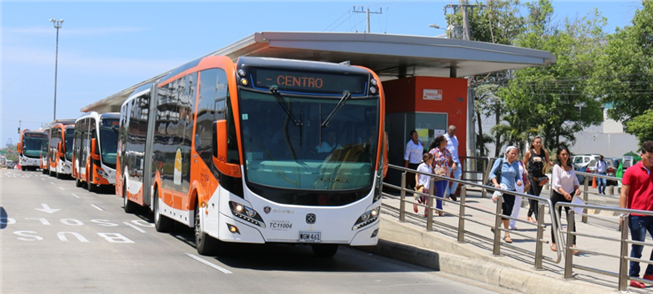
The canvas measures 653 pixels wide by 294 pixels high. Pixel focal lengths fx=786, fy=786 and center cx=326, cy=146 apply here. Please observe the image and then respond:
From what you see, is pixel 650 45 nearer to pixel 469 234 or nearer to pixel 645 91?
pixel 645 91

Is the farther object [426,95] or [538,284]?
[426,95]

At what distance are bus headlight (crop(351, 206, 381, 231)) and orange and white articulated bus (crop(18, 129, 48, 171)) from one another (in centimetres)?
4856

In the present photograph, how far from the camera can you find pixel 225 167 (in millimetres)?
11383

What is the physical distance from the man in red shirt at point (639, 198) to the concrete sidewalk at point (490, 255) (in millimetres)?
411

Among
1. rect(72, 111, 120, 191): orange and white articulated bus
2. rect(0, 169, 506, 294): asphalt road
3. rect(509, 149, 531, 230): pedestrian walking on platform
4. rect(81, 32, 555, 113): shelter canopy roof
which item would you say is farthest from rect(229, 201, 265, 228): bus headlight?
rect(72, 111, 120, 191): orange and white articulated bus

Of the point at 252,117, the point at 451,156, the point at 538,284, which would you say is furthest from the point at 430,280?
the point at 451,156

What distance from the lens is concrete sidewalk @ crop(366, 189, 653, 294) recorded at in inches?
388

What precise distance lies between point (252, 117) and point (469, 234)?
402cm

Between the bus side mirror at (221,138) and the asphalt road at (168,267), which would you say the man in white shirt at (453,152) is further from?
the bus side mirror at (221,138)

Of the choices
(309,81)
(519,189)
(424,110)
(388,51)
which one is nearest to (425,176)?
(519,189)

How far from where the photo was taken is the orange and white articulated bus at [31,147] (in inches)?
2287

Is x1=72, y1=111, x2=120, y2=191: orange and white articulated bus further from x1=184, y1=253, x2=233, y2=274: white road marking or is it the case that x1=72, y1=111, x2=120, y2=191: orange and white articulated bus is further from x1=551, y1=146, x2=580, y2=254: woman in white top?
x1=551, y1=146, x2=580, y2=254: woman in white top

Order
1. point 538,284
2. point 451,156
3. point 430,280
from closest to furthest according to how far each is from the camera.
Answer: point 538,284
point 430,280
point 451,156

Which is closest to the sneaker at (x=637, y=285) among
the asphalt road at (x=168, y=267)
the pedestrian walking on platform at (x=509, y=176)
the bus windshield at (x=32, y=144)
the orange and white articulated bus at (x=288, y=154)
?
the asphalt road at (x=168, y=267)
